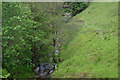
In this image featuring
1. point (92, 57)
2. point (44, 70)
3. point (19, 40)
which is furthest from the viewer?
point (44, 70)

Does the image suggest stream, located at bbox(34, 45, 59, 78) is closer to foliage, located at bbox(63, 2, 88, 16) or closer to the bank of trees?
the bank of trees

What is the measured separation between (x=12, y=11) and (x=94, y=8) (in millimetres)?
50017

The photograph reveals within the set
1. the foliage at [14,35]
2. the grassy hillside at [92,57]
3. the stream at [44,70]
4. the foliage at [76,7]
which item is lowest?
the stream at [44,70]

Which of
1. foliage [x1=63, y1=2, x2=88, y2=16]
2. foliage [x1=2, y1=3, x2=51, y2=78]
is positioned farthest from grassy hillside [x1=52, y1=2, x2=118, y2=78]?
foliage [x1=63, y1=2, x2=88, y2=16]

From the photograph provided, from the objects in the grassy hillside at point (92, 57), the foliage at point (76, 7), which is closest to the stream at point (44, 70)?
the grassy hillside at point (92, 57)

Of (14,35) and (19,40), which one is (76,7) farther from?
(14,35)

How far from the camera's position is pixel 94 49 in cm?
2878

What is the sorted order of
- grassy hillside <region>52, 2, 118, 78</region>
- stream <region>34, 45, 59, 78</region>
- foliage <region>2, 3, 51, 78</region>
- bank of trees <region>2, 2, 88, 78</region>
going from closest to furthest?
foliage <region>2, 3, 51, 78</region>, bank of trees <region>2, 2, 88, 78</region>, grassy hillside <region>52, 2, 118, 78</region>, stream <region>34, 45, 59, 78</region>

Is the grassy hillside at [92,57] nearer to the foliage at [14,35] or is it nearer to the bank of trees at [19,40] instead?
the bank of trees at [19,40]

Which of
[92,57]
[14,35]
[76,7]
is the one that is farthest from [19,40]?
[76,7]

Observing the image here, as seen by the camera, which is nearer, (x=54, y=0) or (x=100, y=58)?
(x=100, y=58)

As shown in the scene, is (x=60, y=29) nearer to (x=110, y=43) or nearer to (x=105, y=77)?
(x=110, y=43)

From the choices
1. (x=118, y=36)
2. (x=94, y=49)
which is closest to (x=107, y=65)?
(x=94, y=49)

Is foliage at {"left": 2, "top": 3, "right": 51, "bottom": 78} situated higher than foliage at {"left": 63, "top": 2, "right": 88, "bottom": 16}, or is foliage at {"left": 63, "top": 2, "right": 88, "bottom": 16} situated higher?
foliage at {"left": 63, "top": 2, "right": 88, "bottom": 16}
